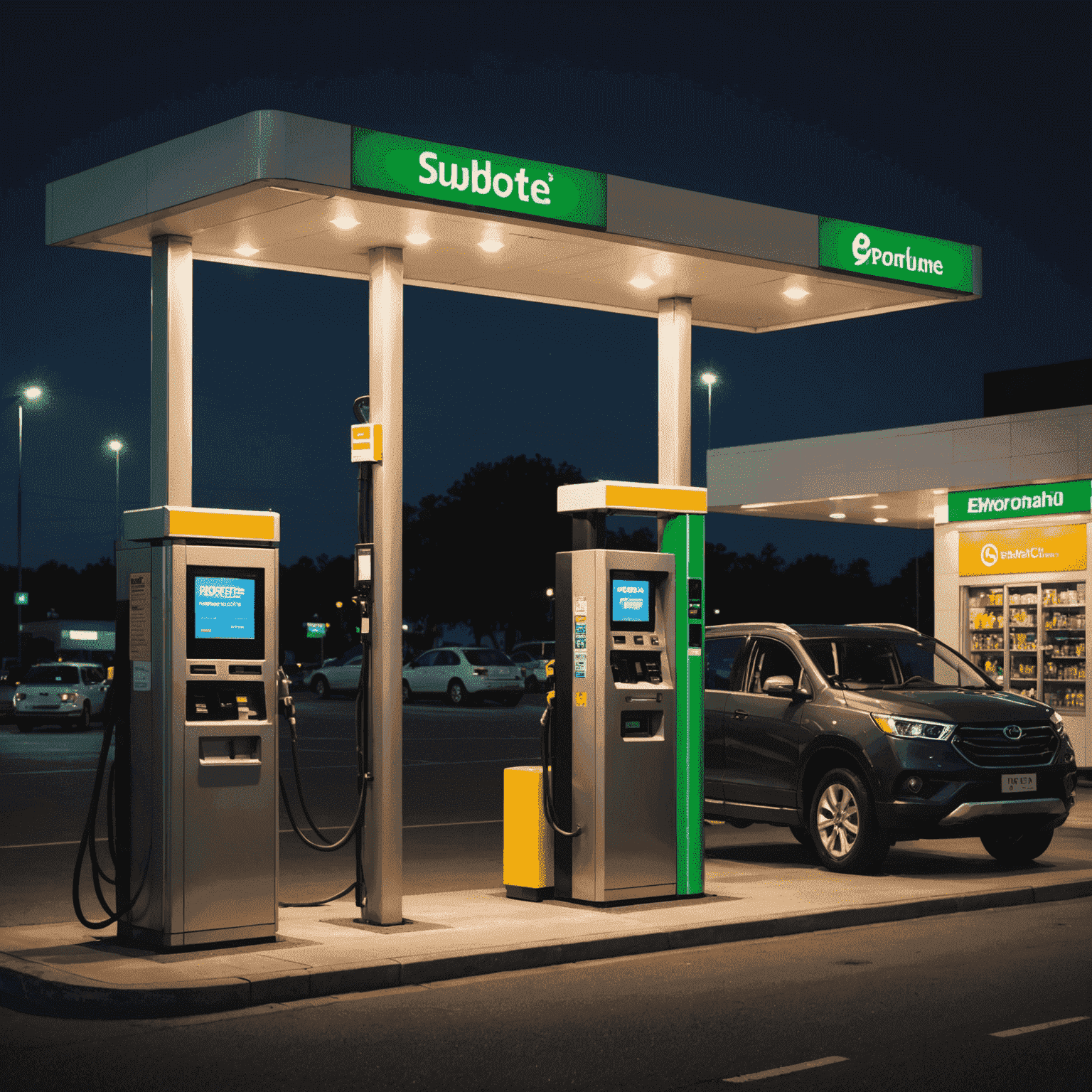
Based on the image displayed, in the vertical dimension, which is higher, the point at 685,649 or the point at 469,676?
the point at 685,649

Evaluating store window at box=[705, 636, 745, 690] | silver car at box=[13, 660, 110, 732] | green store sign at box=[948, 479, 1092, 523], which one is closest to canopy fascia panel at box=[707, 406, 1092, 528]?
green store sign at box=[948, 479, 1092, 523]

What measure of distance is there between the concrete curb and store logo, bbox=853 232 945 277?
4.43 metres

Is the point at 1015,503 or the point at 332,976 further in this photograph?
the point at 1015,503

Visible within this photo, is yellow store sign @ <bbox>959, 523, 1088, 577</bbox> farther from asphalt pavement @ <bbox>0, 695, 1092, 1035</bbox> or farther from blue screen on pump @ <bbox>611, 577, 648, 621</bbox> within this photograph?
blue screen on pump @ <bbox>611, 577, 648, 621</bbox>

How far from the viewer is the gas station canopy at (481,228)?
8.91m

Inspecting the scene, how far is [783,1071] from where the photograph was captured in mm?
6734

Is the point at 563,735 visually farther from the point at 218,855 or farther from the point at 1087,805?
the point at 1087,805

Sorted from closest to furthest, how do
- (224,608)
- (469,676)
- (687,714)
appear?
(224,608) → (687,714) → (469,676)

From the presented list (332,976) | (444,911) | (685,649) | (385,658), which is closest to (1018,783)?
(685,649)

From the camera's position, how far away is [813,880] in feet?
39.9

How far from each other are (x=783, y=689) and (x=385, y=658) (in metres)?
4.48

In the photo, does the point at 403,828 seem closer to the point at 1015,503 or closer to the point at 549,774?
the point at 549,774

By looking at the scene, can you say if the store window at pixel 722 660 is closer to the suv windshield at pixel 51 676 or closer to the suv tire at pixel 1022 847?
the suv tire at pixel 1022 847

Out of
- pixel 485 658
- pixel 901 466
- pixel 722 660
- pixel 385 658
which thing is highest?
pixel 901 466
